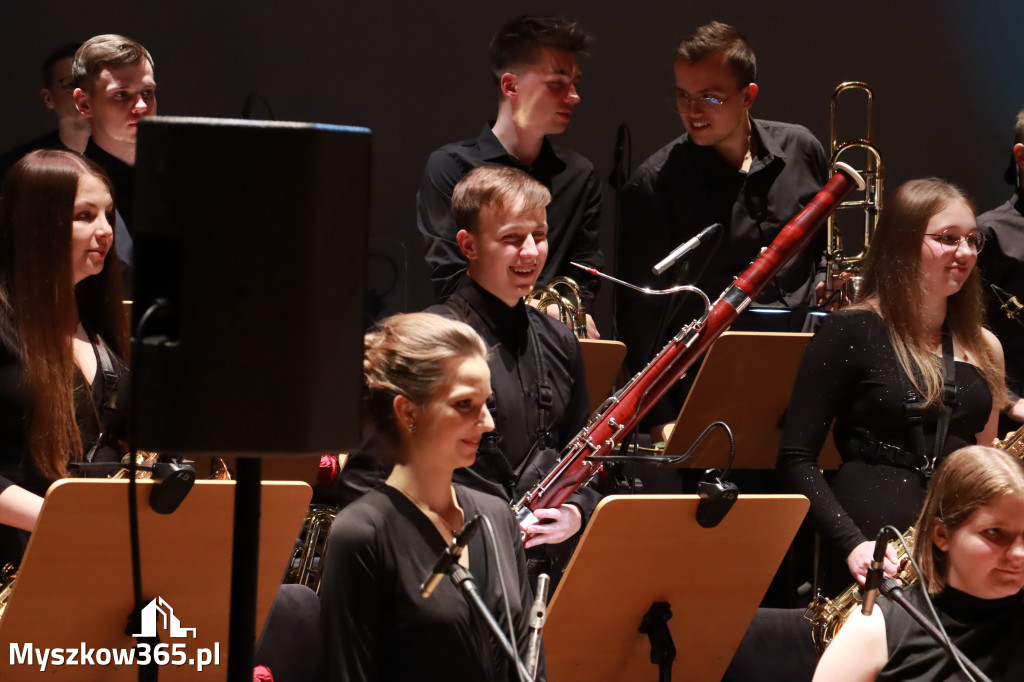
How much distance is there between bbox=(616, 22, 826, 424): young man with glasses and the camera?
367cm

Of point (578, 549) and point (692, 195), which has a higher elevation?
point (692, 195)

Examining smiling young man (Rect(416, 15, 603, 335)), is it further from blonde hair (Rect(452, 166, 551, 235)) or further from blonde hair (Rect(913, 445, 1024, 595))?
blonde hair (Rect(913, 445, 1024, 595))

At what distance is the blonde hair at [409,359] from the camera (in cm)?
204

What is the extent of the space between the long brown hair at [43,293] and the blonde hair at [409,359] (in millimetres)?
872

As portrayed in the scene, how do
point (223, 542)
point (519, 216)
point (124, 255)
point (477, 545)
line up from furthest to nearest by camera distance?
point (124, 255) → point (519, 216) → point (223, 542) → point (477, 545)

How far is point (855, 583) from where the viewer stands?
2854mm

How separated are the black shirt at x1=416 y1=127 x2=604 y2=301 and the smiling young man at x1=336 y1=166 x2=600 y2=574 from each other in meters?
0.50

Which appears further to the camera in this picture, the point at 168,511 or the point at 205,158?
the point at 168,511

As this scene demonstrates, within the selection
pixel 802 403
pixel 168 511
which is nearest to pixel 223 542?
pixel 168 511

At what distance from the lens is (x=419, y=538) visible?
1947 mm

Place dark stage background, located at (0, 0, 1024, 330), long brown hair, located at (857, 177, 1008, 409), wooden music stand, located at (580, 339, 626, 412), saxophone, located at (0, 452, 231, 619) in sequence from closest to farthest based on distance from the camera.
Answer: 1. saxophone, located at (0, 452, 231, 619)
2. long brown hair, located at (857, 177, 1008, 409)
3. wooden music stand, located at (580, 339, 626, 412)
4. dark stage background, located at (0, 0, 1024, 330)

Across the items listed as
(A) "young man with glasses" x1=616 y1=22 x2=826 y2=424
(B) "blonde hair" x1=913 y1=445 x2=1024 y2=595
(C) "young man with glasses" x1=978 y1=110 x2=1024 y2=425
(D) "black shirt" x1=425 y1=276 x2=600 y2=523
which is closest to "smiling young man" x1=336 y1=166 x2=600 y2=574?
(D) "black shirt" x1=425 y1=276 x2=600 y2=523

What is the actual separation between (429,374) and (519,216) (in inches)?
32.4

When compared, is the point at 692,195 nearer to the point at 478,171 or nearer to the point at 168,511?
the point at 478,171
